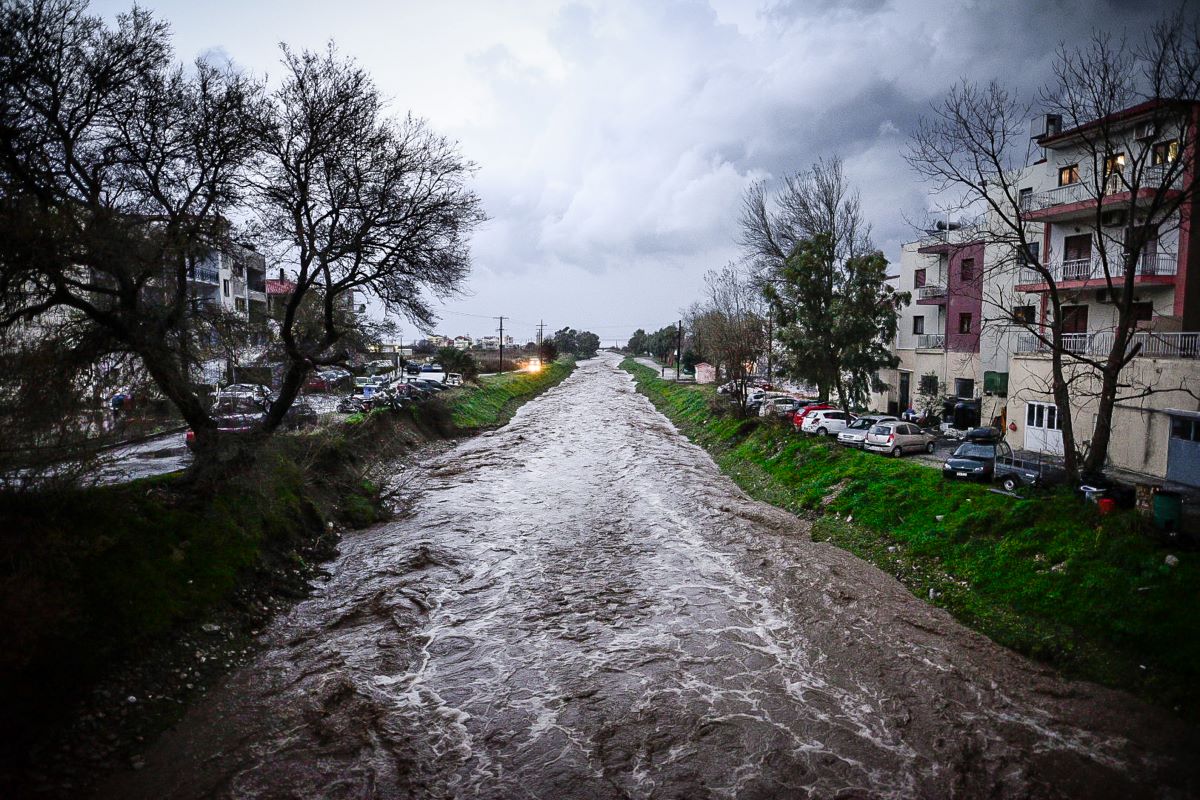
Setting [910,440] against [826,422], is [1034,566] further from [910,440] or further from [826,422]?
[826,422]

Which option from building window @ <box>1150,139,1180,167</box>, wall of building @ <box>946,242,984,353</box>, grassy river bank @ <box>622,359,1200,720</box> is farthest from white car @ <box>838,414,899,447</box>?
building window @ <box>1150,139,1180,167</box>

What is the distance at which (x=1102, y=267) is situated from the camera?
24719mm

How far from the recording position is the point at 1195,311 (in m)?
23.3

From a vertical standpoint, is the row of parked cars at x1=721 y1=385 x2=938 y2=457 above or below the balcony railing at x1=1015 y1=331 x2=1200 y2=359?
below

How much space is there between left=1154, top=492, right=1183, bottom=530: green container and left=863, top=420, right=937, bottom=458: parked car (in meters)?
12.3

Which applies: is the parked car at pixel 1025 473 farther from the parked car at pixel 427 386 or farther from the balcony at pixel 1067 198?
the parked car at pixel 427 386

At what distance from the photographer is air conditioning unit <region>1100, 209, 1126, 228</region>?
24.9 meters

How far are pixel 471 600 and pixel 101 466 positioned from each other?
25.3 ft

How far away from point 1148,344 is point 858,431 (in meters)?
10.00

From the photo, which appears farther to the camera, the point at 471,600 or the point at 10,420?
the point at 471,600

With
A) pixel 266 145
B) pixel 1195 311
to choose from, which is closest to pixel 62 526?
pixel 266 145

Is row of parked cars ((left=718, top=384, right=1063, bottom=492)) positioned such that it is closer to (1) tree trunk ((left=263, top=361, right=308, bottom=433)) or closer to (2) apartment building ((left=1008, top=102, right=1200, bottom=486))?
(2) apartment building ((left=1008, top=102, right=1200, bottom=486))

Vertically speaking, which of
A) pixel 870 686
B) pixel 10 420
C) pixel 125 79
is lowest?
pixel 870 686

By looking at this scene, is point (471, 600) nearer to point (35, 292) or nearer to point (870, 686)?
point (870, 686)
